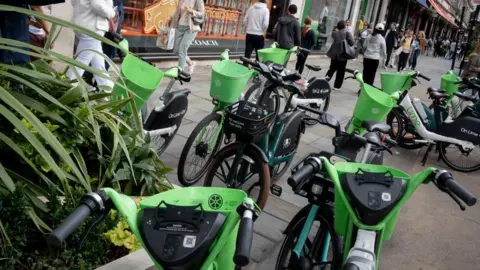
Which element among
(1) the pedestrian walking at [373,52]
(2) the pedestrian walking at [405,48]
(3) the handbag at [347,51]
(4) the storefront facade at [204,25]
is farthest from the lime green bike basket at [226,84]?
(2) the pedestrian walking at [405,48]

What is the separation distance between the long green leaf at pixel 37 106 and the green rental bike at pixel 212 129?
5.88ft

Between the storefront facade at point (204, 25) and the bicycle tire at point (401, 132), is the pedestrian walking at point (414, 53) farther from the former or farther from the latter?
the bicycle tire at point (401, 132)

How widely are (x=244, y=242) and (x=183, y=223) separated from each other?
279mm

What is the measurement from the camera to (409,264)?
3.77 meters

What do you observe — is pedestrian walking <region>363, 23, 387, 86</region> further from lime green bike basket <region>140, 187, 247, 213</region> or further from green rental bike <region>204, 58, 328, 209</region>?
lime green bike basket <region>140, 187, 247, 213</region>

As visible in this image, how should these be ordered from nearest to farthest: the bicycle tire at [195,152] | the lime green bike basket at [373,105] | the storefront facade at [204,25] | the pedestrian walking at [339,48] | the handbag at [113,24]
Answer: the bicycle tire at [195,152]
the lime green bike basket at [373,105]
the handbag at [113,24]
the storefront facade at [204,25]
the pedestrian walking at [339,48]

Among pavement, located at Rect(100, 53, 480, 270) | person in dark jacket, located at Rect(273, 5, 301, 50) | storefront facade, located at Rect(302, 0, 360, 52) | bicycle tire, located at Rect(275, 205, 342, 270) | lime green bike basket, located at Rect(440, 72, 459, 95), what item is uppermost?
storefront facade, located at Rect(302, 0, 360, 52)

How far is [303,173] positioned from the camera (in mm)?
2061

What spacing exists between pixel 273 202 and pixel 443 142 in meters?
3.41

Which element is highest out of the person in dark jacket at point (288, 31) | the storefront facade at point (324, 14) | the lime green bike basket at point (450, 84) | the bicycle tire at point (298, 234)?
the storefront facade at point (324, 14)

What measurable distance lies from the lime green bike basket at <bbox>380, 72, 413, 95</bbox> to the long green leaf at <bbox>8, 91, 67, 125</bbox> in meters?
5.70

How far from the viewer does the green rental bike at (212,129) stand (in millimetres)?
4047

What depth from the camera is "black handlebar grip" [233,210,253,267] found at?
1222mm

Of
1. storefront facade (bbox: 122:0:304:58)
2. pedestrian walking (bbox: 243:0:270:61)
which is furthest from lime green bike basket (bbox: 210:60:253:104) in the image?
pedestrian walking (bbox: 243:0:270:61)
